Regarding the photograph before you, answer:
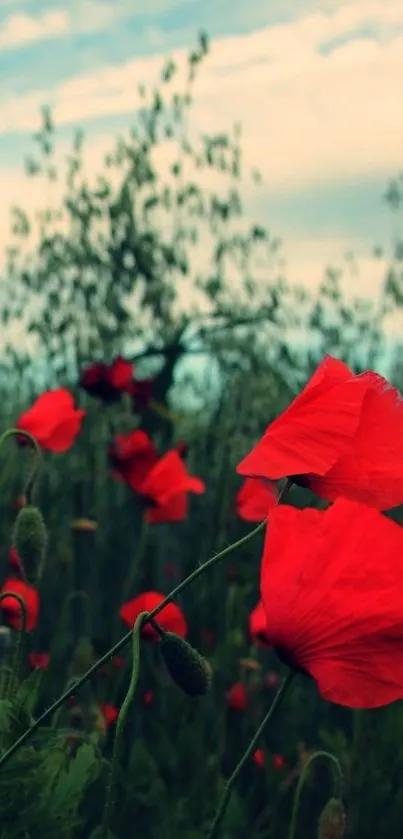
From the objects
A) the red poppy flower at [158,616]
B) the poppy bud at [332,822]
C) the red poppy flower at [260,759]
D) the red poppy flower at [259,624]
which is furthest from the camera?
the red poppy flower at [260,759]

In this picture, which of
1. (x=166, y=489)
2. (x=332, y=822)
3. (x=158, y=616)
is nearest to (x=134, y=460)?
(x=166, y=489)

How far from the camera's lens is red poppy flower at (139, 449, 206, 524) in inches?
88.0

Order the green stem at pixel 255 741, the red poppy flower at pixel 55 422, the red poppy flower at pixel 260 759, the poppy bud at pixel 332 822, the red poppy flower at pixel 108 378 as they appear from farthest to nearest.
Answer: the red poppy flower at pixel 108 378 → the red poppy flower at pixel 260 759 → the red poppy flower at pixel 55 422 → the poppy bud at pixel 332 822 → the green stem at pixel 255 741

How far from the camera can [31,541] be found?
1.26 m

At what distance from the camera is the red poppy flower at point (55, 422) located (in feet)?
5.68

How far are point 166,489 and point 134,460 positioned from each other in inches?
3.8

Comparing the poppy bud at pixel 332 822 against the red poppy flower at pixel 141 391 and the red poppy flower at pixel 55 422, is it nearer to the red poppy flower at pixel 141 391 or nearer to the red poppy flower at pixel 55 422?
the red poppy flower at pixel 55 422

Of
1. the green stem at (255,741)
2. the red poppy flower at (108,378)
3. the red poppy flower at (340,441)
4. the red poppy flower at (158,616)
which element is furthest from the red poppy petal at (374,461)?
the red poppy flower at (108,378)

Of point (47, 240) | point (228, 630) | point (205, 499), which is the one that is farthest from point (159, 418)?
point (47, 240)

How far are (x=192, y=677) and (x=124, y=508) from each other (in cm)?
177

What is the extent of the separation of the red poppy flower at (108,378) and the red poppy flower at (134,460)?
30 centimetres

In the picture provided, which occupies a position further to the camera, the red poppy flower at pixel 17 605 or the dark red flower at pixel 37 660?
the dark red flower at pixel 37 660

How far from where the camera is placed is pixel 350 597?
2.69ft

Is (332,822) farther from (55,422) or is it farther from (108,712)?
(108,712)
